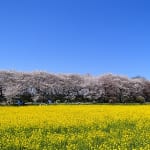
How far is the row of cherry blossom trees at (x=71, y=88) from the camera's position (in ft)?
228

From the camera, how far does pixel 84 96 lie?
74375 millimetres

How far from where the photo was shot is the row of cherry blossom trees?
228 ft

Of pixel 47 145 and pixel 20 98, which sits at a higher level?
pixel 20 98

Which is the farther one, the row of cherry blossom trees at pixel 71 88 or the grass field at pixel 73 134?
the row of cherry blossom trees at pixel 71 88

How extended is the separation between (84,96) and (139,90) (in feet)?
29.6

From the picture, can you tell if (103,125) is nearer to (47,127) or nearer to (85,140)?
(47,127)

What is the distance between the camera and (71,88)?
Result: 74000 millimetres

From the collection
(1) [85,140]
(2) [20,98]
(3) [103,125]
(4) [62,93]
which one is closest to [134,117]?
(3) [103,125]

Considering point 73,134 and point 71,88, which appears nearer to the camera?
point 73,134

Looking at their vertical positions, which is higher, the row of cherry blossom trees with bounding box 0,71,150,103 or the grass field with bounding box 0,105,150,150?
the row of cherry blossom trees with bounding box 0,71,150,103

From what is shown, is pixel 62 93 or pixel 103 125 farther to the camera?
pixel 62 93

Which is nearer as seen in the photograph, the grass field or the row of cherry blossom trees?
the grass field

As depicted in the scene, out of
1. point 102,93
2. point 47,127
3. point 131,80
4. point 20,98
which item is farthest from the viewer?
point 131,80

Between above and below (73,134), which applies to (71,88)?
above
